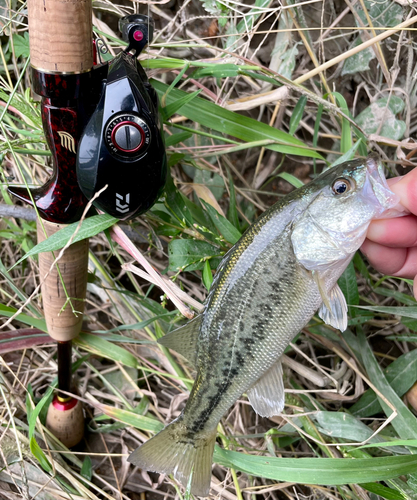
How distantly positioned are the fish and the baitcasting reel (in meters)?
0.27

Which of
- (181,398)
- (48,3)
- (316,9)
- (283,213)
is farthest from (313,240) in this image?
(316,9)

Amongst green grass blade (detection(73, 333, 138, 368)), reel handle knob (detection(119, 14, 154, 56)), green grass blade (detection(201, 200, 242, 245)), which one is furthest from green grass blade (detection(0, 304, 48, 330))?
reel handle knob (detection(119, 14, 154, 56))

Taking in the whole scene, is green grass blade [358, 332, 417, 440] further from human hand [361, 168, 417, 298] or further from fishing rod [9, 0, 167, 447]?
fishing rod [9, 0, 167, 447]

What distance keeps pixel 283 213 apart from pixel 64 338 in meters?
0.79

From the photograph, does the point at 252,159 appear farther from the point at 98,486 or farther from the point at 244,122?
the point at 98,486

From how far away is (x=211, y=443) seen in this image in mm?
1311

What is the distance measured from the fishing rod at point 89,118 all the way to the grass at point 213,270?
124 mm

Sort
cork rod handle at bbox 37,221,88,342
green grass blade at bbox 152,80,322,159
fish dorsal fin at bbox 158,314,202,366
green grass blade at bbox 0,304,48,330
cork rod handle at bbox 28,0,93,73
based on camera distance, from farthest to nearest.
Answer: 1. green grass blade at bbox 0,304,48,330
2. green grass blade at bbox 152,80,322,159
3. cork rod handle at bbox 37,221,88,342
4. fish dorsal fin at bbox 158,314,202,366
5. cork rod handle at bbox 28,0,93,73

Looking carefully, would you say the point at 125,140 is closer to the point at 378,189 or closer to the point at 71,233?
the point at 71,233

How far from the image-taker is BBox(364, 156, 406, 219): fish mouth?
1.05 m

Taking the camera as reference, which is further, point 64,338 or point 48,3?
point 64,338

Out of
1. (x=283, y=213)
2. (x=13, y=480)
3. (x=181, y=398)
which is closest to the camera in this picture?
(x=283, y=213)

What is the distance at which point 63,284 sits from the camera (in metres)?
1.34

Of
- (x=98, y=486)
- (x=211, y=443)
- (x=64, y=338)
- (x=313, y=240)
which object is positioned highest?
(x=313, y=240)
